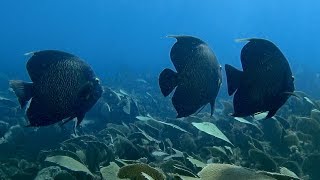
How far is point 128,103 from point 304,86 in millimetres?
11249

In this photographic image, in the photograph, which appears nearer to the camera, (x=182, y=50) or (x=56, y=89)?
(x=56, y=89)

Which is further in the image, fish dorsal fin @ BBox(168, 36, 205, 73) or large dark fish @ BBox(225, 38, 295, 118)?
fish dorsal fin @ BBox(168, 36, 205, 73)

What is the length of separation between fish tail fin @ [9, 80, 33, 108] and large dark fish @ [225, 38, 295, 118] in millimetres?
1562

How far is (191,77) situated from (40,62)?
48.2 inches

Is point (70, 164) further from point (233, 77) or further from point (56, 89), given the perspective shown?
point (233, 77)

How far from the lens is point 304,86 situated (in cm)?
1812

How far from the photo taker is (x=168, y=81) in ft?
11.3

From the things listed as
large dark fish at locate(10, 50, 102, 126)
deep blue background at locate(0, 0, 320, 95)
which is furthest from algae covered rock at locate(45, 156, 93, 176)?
deep blue background at locate(0, 0, 320, 95)

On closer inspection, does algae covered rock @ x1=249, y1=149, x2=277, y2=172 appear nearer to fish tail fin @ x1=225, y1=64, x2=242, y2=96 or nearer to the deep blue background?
fish tail fin @ x1=225, y1=64, x2=242, y2=96

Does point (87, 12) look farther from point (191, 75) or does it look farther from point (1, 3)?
point (191, 75)

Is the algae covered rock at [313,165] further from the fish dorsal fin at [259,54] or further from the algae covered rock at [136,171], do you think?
the algae covered rock at [136,171]

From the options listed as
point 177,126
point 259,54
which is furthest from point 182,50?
point 177,126

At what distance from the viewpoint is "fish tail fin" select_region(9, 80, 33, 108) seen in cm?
317

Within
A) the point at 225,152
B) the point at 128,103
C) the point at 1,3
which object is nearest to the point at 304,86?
the point at 128,103
